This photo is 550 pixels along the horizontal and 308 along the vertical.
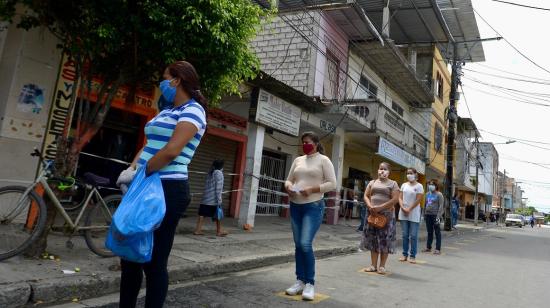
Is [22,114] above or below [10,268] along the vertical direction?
above

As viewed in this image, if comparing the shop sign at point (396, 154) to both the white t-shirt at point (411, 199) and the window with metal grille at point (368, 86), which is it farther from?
the white t-shirt at point (411, 199)

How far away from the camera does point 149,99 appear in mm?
8805

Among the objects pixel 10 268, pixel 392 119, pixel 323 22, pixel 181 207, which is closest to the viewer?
pixel 181 207

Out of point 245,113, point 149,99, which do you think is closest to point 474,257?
point 245,113

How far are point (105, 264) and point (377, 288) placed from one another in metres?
3.25

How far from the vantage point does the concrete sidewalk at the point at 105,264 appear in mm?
3568

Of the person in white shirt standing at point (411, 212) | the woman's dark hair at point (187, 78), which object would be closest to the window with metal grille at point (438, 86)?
the person in white shirt standing at point (411, 212)

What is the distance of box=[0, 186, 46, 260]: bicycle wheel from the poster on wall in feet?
7.97

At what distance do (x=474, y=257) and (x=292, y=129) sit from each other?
17.7 ft

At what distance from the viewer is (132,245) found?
8.15ft

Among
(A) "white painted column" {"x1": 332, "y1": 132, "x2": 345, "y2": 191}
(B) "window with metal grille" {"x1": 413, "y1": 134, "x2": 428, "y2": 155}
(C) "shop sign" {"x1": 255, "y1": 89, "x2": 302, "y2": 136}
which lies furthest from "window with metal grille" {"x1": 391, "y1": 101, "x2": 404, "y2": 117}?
(C) "shop sign" {"x1": 255, "y1": 89, "x2": 302, "y2": 136}

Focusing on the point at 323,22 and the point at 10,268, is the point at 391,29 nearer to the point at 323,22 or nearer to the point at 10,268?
the point at 323,22

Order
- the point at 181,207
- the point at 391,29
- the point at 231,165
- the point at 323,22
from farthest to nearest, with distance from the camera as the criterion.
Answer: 1. the point at 391,29
2. the point at 323,22
3. the point at 231,165
4. the point at 181,207

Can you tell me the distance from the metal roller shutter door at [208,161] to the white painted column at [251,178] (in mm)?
764
